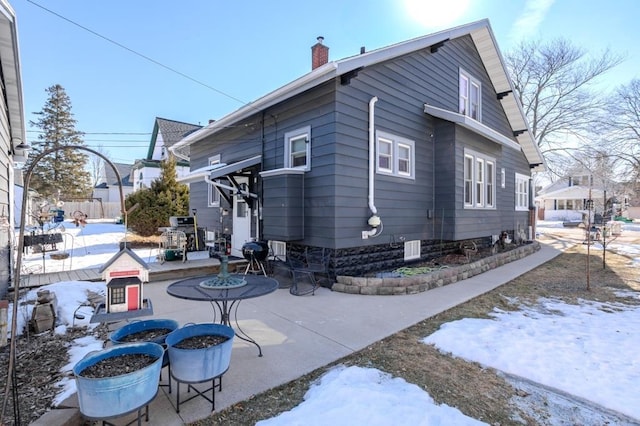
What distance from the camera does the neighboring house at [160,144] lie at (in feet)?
65.9

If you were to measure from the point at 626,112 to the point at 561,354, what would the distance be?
1061 inches

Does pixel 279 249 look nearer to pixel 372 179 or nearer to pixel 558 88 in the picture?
pixel 372 179

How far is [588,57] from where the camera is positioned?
20.3 m

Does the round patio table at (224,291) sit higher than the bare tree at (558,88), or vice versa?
the bare tree at (558,88)

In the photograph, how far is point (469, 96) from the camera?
9875 millimetres

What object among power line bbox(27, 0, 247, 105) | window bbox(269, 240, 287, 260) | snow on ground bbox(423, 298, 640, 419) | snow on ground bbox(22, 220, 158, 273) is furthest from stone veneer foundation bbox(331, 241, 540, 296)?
power line bbox(27, 0, 247, 105)

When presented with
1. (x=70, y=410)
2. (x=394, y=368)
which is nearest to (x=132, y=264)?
(x=70, y=410)

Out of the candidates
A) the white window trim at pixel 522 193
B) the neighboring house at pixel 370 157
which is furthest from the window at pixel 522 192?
the neighboring house at pixel 370 157

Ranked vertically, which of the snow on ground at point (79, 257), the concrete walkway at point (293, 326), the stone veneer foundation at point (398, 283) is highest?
the snow on ground at point (79, 257)

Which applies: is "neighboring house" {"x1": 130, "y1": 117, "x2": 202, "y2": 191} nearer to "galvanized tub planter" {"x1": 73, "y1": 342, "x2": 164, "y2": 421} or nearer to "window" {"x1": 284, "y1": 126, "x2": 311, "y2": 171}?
"window" {"x1": 284, "y1": 126, "x2": 311, "y2": 171}

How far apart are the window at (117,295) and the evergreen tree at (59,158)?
91.8 ft

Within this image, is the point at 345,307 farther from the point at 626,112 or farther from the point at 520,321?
the point at 626,112

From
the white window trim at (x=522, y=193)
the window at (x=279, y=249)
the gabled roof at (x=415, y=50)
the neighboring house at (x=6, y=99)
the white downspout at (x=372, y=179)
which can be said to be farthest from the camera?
the white window trim at (x=522, y=193)

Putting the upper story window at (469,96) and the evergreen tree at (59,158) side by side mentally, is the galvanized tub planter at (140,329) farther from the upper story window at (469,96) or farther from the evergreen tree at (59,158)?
the evergreen tree at (59,158)
